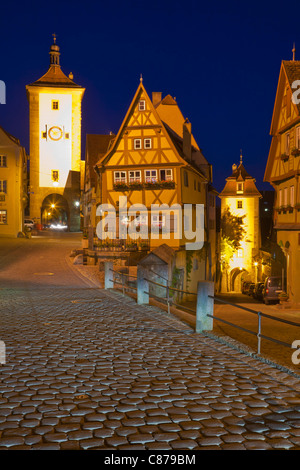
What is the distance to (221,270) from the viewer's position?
45750 mm

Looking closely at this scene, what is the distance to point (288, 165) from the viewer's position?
25984 mm

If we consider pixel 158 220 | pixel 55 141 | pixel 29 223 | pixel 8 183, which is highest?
pixel 55 141

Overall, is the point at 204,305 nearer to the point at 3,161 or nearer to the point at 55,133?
the point at 3,161

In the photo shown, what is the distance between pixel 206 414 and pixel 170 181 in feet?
86.7

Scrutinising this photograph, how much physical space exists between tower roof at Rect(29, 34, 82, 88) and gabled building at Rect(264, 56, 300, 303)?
1405 inches

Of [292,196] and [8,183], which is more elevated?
[8,183]

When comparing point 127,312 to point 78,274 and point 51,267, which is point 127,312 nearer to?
point 78,274

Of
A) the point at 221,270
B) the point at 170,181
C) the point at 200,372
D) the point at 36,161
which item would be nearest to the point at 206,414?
the point at 200,372

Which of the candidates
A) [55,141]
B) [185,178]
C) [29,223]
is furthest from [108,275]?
[55,141]

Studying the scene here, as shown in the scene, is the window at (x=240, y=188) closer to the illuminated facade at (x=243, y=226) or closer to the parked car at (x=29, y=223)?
the illuminated facade at (x=243, y=226)

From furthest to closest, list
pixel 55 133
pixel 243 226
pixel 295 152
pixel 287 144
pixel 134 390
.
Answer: pixel 55 133 < pixel 243 226 < pixel 287 144 < pixel 295 152 < pixel 134 390

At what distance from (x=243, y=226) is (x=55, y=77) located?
97.8 ft

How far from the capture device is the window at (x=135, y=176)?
107ft

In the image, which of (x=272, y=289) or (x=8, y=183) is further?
(x=8, y=183)
